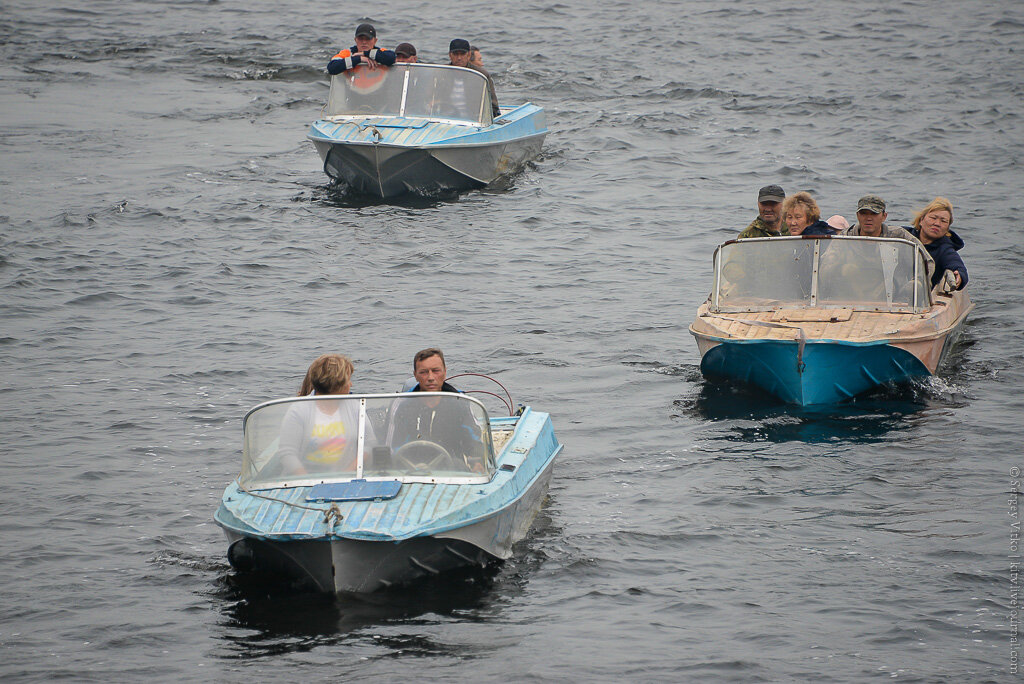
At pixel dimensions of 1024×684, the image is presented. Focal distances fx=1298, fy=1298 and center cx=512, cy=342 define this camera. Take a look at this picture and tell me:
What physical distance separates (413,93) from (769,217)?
8831 mm

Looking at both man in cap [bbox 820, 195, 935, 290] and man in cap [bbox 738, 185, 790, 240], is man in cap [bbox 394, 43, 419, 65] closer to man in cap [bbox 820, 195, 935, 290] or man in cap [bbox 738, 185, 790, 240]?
man in cap [bbox 738, 185, 790, 240]

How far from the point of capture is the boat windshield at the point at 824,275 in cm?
1295

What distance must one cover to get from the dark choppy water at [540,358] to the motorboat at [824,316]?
0.43m

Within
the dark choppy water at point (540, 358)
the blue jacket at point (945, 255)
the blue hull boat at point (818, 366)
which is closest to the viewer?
the dark choppy water at point (540, 358)

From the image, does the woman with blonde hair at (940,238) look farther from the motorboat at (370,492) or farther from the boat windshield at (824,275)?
the motorboat at (370,492)

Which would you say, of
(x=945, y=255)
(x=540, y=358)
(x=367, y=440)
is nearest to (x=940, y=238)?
(x=945, y=255)

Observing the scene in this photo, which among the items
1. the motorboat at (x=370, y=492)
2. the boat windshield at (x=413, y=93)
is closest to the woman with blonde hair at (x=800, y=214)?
the motorboat at (x=370, y=492)

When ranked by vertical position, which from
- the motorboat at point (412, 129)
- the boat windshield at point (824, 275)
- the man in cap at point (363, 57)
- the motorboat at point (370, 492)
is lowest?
the motorboat at point (370, 492)

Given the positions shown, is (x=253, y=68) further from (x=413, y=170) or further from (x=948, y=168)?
(x=948, y=168)

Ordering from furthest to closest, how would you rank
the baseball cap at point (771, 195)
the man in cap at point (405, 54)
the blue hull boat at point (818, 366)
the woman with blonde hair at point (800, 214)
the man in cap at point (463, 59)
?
the man in cap at point (463, 59)
the man in cap at point (405, 54)
the baseball cap at point (771, 195)
the woman with blonde hair at point (800, 214)
the blue hull boat at point (818, 366)

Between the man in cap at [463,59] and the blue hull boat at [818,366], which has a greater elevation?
the man in cap at [463,59]

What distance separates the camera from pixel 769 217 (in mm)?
13906

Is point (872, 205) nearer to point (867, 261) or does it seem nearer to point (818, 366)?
A: point (867, 261)

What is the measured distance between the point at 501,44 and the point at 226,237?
630 inches
